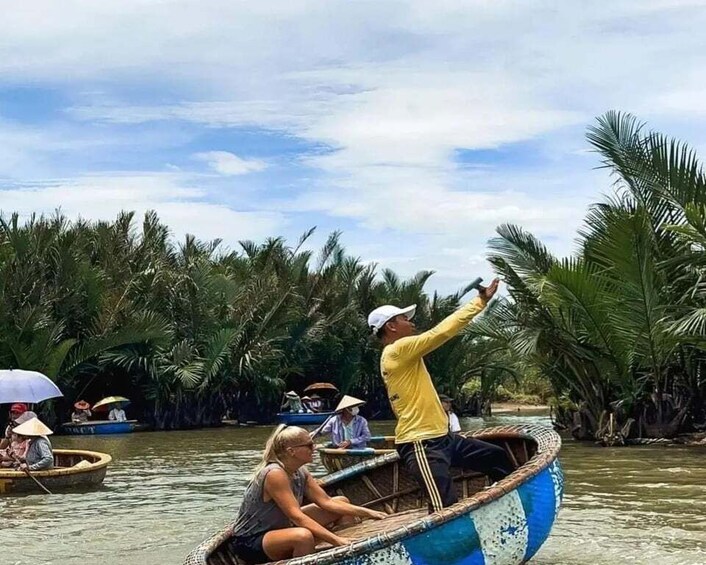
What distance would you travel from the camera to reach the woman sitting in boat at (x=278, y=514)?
6035 millimetres

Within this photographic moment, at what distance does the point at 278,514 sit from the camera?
618 centimetres

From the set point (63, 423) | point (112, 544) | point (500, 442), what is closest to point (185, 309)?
point (63, 423)

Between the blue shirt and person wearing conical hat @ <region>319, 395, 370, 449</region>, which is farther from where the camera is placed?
the blue shirt

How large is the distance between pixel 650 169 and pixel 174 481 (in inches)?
383

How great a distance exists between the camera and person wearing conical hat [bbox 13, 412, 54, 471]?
1275cm

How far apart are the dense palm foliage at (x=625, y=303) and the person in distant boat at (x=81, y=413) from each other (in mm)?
11850

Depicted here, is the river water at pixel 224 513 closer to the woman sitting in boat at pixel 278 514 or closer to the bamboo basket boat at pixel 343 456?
the bamboo basket boat at pixel 343 456

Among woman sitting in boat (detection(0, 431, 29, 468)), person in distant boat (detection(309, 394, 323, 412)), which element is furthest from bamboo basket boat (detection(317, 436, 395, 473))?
person in distant boat (detection(309, 394, 323, 412))

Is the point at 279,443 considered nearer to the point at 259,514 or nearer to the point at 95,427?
the point at 259,514

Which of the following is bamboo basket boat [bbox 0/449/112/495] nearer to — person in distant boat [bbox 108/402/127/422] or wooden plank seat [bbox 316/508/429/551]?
wooden plank seat [bbox 316/508/429/551]

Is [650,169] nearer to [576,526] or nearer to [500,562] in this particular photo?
[576,526]

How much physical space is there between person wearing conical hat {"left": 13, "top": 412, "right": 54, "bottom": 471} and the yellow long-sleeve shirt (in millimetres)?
7473

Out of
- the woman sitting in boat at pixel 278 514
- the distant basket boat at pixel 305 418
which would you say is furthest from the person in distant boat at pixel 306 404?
the woman sitting in boat at pixel 278 514

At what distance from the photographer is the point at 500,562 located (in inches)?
254
